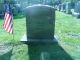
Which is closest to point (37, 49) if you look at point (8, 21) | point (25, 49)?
point (25, 49)

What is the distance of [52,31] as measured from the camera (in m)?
9.86

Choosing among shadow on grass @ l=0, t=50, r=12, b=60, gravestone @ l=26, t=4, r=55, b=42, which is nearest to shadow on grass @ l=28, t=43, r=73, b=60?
gravestone @ l=26, t=4, r=55, b=42

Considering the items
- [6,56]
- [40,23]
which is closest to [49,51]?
[40,23]

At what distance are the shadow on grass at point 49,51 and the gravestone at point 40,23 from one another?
1.04 feet

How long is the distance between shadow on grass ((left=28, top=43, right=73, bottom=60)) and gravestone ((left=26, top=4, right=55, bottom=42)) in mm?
316

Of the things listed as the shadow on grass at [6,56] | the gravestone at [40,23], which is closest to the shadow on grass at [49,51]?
the gravestone at [40,23]

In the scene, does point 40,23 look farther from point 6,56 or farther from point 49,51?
point 6,56

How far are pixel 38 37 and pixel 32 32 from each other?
1.10ft

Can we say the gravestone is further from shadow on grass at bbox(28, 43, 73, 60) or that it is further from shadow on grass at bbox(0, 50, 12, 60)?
shadow on grass at bbox(0, 50, 12, 60)

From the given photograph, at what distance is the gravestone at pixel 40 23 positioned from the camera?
9.78 meters

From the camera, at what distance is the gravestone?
9.78m

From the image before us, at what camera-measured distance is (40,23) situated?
32.3 ft

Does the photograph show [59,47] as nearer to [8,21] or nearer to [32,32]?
[32,32]

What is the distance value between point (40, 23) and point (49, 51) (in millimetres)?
1593
